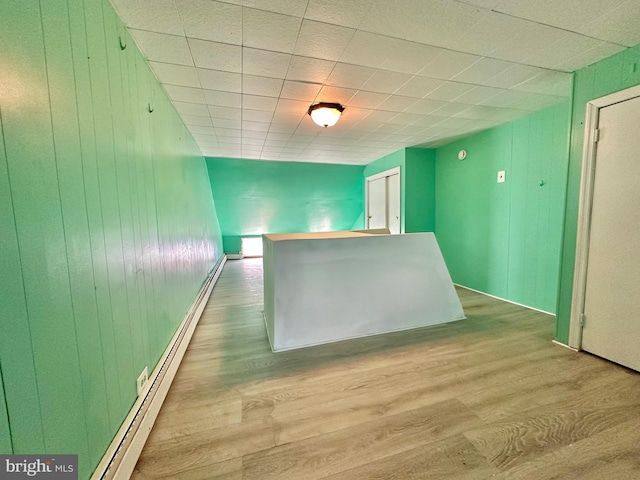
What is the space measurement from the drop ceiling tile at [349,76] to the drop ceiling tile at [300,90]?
0.16 metres

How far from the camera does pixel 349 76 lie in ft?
6.66

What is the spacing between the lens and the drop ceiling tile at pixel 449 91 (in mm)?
2217

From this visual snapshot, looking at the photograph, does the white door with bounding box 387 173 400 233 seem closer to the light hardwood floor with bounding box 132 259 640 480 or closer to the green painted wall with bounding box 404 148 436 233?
the green painted wall with bounding box 404 148 436 233

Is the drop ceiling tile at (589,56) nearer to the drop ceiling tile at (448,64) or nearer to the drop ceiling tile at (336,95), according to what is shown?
the drop ceiling tile at (448,64)

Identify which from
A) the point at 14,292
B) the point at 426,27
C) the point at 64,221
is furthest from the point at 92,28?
the point at 426,27

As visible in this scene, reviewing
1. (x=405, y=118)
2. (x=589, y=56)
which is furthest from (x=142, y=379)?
(x=589, y=56)

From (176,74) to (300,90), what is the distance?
0.99 meters

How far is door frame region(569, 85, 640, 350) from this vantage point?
1894 mm

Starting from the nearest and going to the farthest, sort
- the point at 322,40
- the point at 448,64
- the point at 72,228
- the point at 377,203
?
the point at 72,228 < the point at 322,40 < the point at 448,64 < the point at 377,203

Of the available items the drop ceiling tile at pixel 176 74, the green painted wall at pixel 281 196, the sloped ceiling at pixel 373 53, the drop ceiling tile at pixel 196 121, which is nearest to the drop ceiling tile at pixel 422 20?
the sloped ceiling at pixel 373 53

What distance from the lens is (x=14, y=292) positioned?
67cm

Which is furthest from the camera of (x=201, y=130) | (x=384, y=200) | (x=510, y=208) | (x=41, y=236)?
(x=384, y=200)

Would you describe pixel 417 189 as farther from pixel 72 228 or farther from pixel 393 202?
pixel 72 228

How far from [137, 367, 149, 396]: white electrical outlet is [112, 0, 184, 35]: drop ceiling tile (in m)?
2.01
